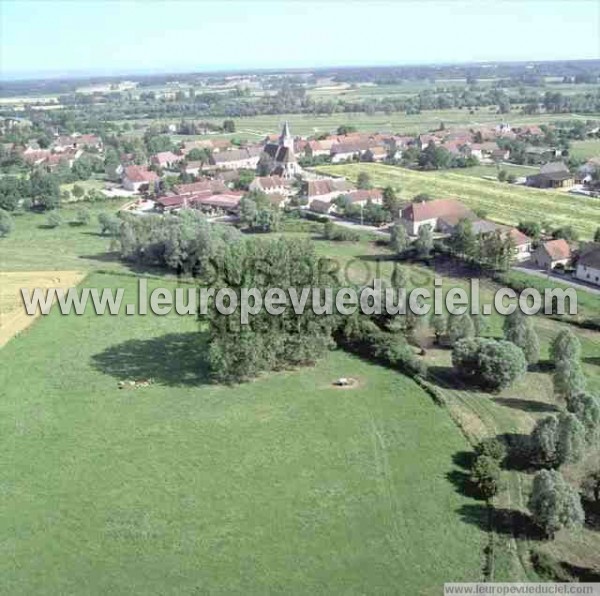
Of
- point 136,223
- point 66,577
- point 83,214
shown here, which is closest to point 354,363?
point 66,577

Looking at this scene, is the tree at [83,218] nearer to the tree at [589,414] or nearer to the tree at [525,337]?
the tree at [525,337]

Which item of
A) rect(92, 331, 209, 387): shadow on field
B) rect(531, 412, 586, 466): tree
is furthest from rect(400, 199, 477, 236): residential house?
rect(531, 412, 586, 466): tree

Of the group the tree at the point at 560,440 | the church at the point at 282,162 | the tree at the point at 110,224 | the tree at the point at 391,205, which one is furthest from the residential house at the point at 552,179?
the tree at the point at 560,440

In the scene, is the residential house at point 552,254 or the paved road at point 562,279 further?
the residential house at point 552,254

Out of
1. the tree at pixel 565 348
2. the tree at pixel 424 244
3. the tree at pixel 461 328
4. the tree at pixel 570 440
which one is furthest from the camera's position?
the tree at pixel 424 244

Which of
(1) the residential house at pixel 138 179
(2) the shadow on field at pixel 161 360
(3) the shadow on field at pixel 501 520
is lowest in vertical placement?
(3) the shadow on field at pixel 501 520

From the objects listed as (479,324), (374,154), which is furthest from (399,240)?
(374,154)

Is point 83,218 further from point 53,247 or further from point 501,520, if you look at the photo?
point 501,520
